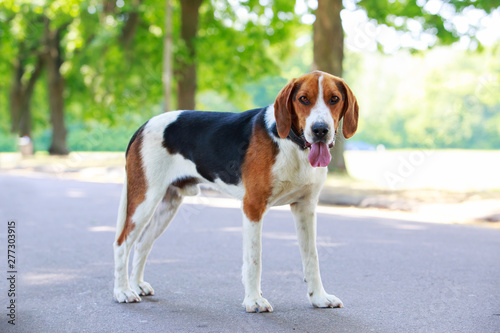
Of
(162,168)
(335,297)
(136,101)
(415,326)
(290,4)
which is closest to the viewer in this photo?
(415,326)

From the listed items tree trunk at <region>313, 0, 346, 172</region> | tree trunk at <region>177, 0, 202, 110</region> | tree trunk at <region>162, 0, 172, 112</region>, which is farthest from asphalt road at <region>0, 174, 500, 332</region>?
tree trunk at <region>177, 0, 202, 110</region>

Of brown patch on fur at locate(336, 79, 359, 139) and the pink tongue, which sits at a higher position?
brown patch on fur at locate(336, 79, 359, 139)

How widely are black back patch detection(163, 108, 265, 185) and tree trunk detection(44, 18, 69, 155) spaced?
29442 millimetres

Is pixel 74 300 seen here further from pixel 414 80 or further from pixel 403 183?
pixel 414 80

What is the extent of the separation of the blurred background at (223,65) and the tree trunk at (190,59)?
0.14 feet

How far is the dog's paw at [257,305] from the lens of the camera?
4504 millimetres

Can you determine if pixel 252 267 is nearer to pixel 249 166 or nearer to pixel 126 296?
pixel 249 166

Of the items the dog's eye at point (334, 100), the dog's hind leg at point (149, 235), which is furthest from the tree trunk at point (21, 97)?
the dog's eye at point (334, 100)

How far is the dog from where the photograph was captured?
430cm

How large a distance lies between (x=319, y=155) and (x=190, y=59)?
1947 centimetres

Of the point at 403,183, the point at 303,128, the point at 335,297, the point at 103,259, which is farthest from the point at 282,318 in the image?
the point at 403,183

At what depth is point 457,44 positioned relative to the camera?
19.1 meters

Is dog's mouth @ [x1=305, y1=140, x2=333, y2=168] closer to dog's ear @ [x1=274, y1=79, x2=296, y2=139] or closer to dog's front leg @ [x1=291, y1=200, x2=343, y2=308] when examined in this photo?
dog's ear @ [x1=274, y1=79, x2=296, y2=139]

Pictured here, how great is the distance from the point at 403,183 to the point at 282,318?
14222 millimetres
